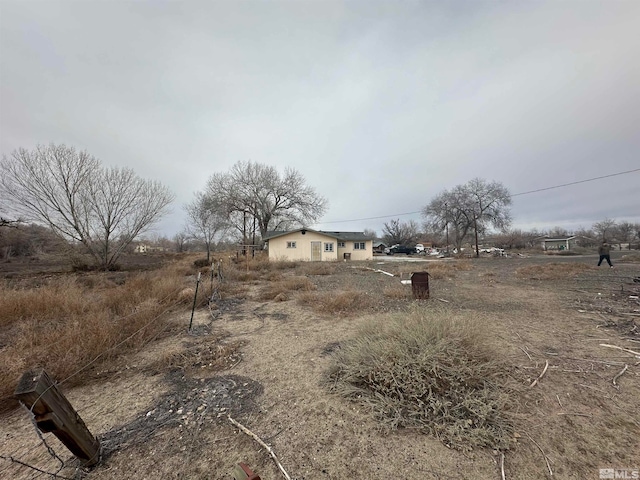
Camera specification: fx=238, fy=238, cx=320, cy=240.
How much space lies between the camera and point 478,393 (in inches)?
95.4

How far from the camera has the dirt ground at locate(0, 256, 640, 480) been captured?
1806 millimetres

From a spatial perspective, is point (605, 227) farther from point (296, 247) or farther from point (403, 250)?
point (296, 247)

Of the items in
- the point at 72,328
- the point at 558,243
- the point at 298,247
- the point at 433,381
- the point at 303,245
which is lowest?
the point at 433,381

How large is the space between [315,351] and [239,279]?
8.29 metres

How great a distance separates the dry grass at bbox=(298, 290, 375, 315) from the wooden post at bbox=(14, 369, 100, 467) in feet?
15.1

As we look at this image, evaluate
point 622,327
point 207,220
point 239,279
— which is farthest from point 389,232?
point 622,327

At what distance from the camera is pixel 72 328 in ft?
13.3

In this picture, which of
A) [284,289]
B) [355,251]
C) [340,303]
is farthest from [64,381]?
[355,251]

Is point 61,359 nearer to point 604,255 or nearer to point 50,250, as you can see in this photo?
point 50,250

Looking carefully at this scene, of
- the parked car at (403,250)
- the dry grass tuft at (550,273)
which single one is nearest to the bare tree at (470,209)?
the parked car at (403,250)

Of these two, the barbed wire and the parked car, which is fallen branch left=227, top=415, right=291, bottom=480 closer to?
the barbed wire

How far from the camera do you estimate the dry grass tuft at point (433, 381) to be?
2.12m

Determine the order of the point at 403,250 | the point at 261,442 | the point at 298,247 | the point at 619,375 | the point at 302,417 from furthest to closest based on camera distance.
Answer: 1. the point at 403,250
2. the point at 298,247
3. the point at 619,375
4. the point at 302,417
5. the point at 261,442

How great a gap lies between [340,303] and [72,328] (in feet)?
17.4
